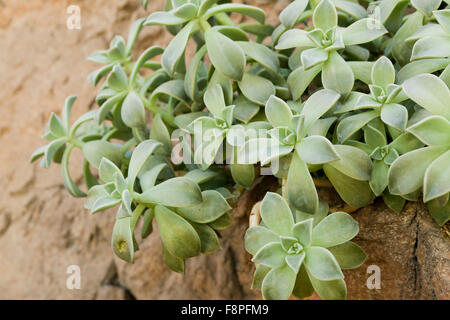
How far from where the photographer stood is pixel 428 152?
86 centimetres

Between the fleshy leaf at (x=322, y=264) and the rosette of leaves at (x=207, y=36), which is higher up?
the rosette of leaves at (x=207, y=36)

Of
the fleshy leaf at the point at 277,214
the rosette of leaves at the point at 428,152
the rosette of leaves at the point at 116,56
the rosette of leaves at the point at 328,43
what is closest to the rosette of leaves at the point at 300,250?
the fleshy leaf at the point at 277,214

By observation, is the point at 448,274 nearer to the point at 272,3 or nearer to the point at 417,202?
the point at 417,202

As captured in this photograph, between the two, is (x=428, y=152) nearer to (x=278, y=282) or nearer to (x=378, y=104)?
(x=378, y=104)

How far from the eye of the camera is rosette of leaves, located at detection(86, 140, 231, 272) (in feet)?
3.31

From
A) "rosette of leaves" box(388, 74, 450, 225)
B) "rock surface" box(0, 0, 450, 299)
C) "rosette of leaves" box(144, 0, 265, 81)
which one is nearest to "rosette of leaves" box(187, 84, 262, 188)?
"rosette of leaves" box(144, 0, 265, 81)

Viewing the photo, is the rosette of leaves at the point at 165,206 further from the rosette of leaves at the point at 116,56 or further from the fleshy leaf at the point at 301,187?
the rosette of leaves at the point at 116,56

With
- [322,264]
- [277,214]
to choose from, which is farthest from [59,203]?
[322,264]

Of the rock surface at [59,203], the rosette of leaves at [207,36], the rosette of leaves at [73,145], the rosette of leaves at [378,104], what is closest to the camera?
the rosette of leaves at [378,104]

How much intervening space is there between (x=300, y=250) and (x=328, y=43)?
1.36 ft

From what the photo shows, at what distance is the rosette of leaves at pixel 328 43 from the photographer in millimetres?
997

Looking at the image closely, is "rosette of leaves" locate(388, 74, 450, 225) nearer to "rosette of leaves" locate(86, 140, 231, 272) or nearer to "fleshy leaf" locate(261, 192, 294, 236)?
"fleshy leaf" locate(261, 192, 294, 236)

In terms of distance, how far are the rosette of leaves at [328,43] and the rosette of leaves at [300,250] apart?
0.26m

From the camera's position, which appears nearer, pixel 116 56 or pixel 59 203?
pixel 116 56
